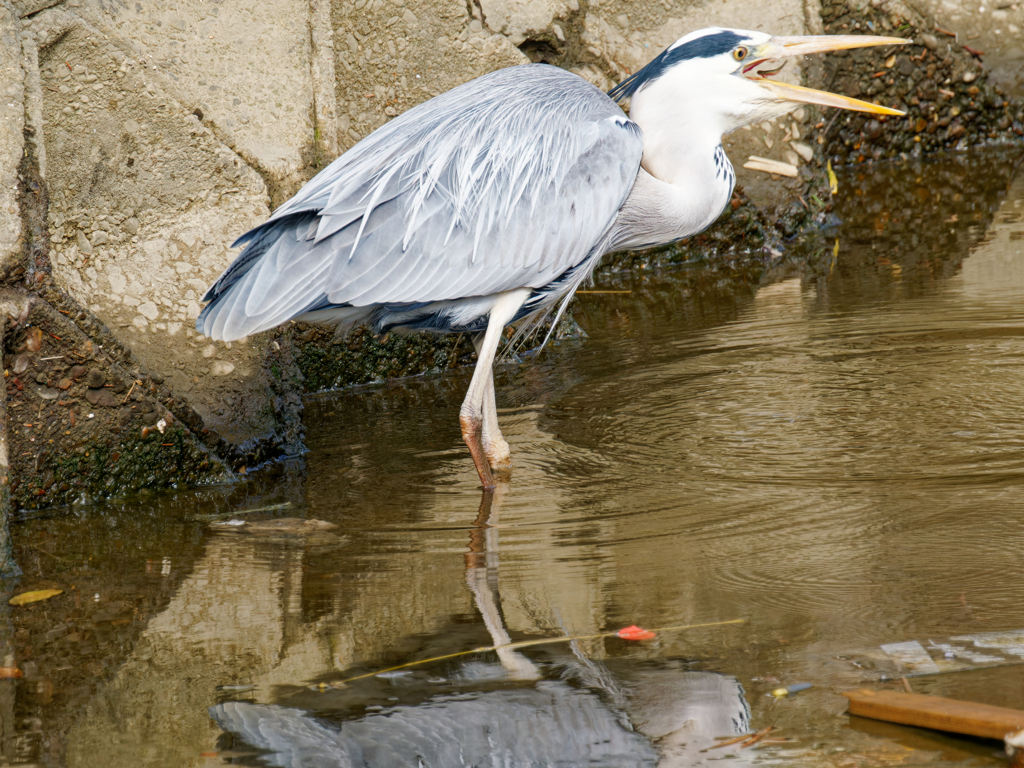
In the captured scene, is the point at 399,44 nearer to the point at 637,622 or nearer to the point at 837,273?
the point at 837,273

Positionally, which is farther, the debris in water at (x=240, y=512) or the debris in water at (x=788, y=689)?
the debris in water at (x=240, y=512)

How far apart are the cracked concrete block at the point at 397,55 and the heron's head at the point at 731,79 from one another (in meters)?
1.85

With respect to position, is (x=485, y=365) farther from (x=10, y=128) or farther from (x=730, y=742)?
(x=730, y=742)

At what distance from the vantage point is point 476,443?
4.17 m

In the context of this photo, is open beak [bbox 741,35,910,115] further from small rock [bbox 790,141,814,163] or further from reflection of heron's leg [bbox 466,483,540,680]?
small rock [bbox 790,141,814,163]

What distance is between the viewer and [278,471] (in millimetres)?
4555

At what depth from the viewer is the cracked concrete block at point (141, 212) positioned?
4508 mm

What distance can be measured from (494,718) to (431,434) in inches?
95.4

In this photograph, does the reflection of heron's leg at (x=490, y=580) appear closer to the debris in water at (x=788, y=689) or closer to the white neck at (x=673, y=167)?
the debris in water at (x=788, y=689)

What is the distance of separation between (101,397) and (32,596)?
3.52 ft

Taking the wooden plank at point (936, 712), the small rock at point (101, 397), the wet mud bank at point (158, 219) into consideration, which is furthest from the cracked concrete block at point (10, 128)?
the wooden plank at point (936, 712)

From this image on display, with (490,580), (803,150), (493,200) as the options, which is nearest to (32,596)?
(490,580)

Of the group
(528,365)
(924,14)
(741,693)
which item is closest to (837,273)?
(528,365)

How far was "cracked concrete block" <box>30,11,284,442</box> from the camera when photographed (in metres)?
4.51
